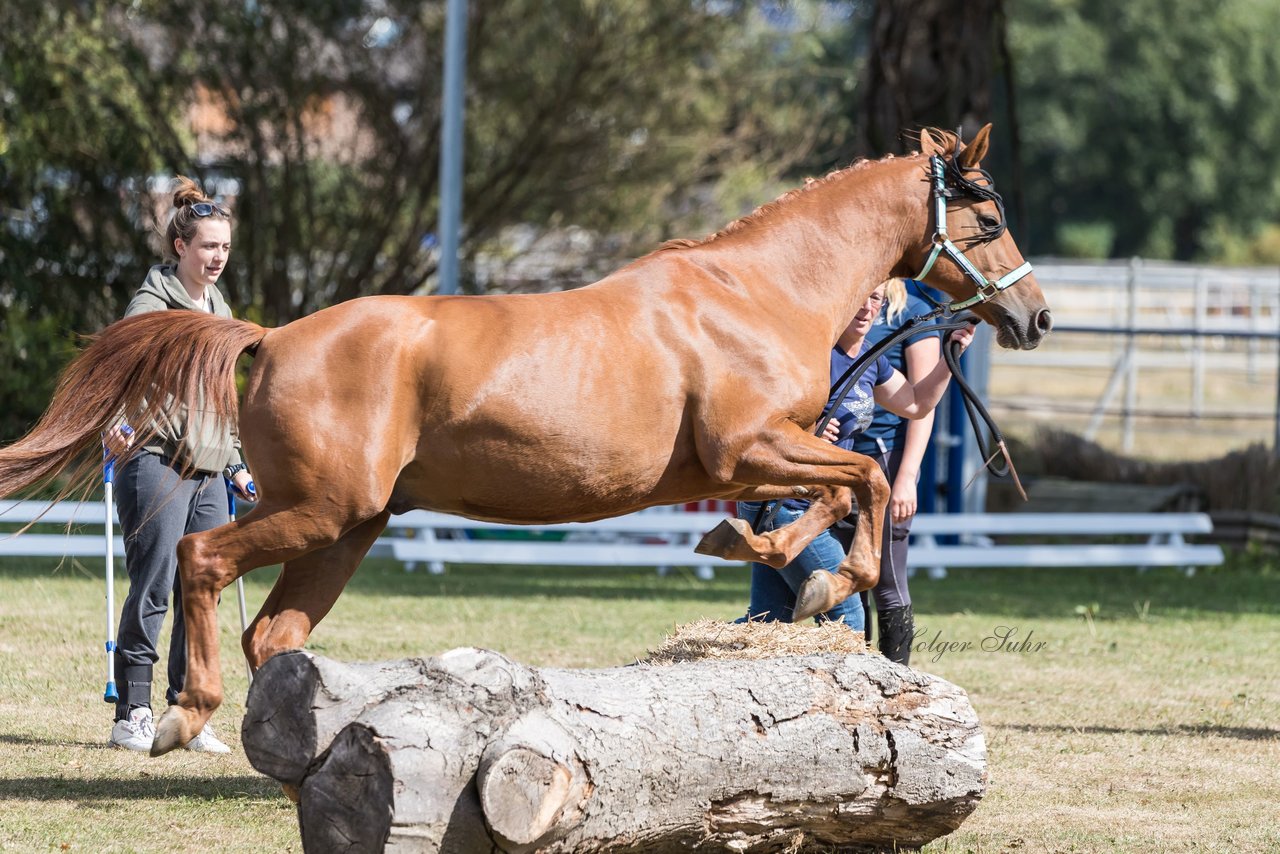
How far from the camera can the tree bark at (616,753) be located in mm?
3844

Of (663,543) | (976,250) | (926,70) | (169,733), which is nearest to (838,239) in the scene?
(976,250)

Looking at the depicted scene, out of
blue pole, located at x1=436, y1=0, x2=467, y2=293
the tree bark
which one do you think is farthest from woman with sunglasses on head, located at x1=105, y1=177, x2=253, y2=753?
blue pole, located at x1=436, y1=0, x2=467, y2=293

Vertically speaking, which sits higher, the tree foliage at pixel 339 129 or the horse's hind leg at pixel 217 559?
the tree foliage at pixel 339 129

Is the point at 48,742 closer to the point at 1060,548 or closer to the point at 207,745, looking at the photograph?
the point at 207,745

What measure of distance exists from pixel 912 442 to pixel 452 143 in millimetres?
7839

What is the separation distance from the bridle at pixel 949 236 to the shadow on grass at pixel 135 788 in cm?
312

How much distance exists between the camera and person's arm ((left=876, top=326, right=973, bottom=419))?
582cm

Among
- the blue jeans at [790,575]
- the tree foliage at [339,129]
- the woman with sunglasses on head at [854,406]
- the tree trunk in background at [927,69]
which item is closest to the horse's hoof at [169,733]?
the blue jeans at [790,575]

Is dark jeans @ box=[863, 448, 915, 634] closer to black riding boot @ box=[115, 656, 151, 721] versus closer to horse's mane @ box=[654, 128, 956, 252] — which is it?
horse's mane @ box=[654, 128, 956, 252]

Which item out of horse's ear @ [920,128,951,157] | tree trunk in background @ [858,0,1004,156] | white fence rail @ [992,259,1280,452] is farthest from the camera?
white fence rail @ [992,259,1280,452]

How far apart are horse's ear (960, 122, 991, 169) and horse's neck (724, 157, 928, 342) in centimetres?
18

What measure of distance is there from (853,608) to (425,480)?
2.02 m

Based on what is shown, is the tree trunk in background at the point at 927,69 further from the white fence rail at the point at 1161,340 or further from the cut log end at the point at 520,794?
the cut log end at the point at 520,794

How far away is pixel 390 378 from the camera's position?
438 centimetres
